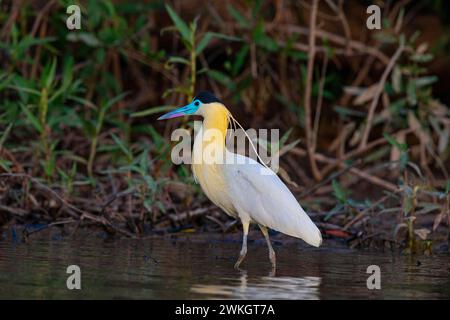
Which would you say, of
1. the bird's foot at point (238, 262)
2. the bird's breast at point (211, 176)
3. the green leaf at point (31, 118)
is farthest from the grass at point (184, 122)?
the bird's foot at point (238, 262)

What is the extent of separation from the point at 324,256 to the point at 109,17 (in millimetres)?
3922

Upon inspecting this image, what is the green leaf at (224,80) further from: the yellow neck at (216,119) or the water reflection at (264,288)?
the water reflection at (264,288)

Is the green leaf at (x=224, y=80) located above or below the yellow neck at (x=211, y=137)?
above

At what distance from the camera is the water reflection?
519 cm

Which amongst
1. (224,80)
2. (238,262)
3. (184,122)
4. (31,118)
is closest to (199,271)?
(238,262)

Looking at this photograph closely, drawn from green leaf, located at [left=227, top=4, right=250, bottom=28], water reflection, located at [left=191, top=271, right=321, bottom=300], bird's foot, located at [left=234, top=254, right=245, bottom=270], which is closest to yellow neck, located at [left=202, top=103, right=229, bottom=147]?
bird's foot, located at [left=234, top=254, right=245, bottom=270]

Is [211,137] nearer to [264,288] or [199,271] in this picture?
[199,271]

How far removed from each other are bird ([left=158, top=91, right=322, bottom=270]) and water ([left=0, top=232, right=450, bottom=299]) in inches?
10.3

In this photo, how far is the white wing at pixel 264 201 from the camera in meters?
6.61

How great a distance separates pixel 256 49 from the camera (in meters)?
10.8

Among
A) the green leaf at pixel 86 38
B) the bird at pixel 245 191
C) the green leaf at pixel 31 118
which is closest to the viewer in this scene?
the bird at pixel 245 191

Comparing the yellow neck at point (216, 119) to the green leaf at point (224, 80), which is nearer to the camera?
the yellow neck at point (216, 119)

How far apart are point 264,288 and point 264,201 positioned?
4.03ft
